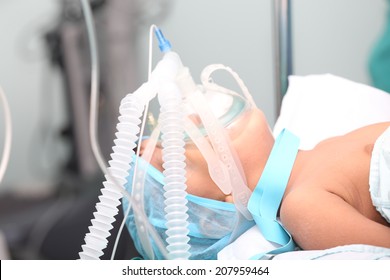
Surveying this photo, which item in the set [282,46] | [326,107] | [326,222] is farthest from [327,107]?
[326,222]

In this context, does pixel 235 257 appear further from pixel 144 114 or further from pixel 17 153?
pixel 17 153

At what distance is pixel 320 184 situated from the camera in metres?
0.96

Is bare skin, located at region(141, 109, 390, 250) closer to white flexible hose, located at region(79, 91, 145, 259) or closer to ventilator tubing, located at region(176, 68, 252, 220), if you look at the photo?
ventilator tubing, located at region(176, 68, 252, 220)

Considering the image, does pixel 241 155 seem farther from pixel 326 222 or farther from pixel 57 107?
pixel 57 107

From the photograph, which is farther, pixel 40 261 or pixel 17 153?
pixel 17 153

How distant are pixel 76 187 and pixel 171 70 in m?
0.30

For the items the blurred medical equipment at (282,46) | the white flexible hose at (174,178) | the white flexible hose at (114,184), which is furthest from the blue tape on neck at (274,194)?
the blurred medical equipment at (282,46)

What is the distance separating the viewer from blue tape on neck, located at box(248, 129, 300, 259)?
1.00 meters

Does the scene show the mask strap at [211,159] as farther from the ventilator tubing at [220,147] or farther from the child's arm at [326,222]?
the child's arm at [326,222]

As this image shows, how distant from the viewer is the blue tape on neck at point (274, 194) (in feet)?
3.28

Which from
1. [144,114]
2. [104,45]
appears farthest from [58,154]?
[104,45]

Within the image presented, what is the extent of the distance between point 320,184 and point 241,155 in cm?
19

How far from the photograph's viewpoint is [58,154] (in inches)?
38.3

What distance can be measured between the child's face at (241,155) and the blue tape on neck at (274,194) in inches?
1.1
